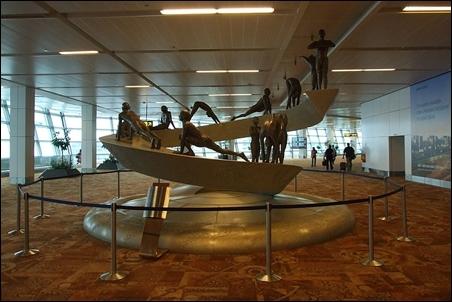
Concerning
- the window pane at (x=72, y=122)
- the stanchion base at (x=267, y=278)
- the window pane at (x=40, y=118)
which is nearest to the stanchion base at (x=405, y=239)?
the stanchion base at (x=267, y=278)

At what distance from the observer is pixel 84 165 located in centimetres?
2578

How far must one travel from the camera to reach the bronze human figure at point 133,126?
8000mm

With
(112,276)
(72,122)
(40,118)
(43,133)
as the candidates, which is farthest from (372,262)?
(72,122)

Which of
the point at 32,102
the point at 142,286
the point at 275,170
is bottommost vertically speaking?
the point at 142,286

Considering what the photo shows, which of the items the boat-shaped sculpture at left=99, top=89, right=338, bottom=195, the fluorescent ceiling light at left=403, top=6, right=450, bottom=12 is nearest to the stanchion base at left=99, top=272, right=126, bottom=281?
the boat-shaped sculpture at left=99, top=89, right=338, bottom=195

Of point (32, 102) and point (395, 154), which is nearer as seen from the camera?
point (32, 102)

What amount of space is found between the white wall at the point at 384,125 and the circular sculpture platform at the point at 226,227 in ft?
40.4

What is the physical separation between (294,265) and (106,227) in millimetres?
3516

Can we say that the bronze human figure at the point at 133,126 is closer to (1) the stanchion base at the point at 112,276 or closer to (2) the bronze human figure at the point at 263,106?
(1) the stanchion base at the point at 112,276

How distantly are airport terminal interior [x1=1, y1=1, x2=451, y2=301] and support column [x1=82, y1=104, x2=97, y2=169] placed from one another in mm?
7376

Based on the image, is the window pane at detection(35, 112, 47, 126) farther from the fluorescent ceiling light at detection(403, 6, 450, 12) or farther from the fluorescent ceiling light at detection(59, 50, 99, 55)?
the fluorescent ceiling light at detection(403, 6, 450, 12)

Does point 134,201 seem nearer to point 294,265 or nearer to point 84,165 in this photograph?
point 294,265

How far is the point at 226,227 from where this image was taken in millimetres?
6270

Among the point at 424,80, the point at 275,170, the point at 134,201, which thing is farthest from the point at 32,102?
the point at 424,80
